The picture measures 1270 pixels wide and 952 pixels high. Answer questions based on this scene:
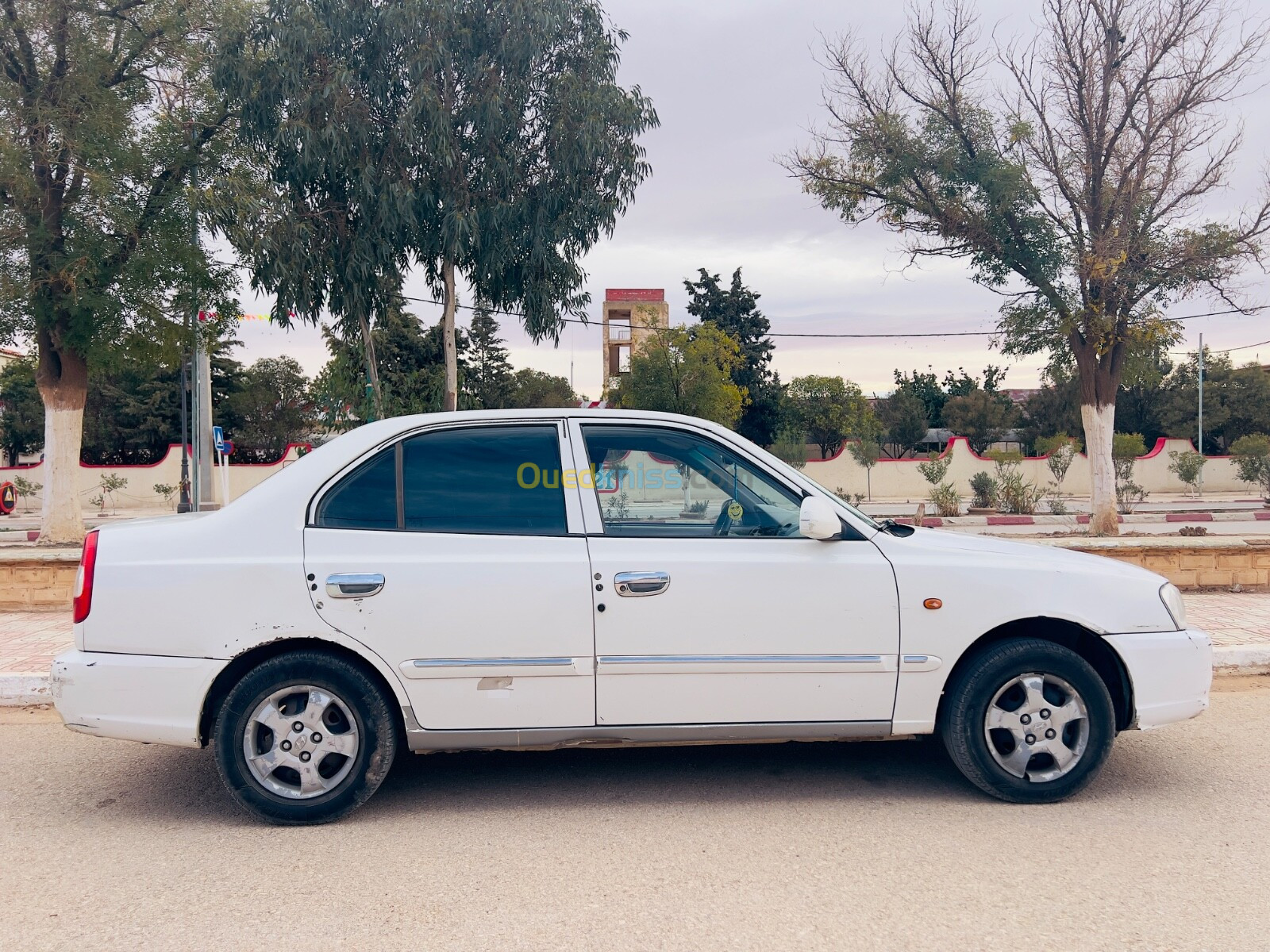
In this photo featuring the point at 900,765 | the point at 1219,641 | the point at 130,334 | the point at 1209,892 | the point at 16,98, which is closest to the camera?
the point at 1209,892

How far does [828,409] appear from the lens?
181 feet

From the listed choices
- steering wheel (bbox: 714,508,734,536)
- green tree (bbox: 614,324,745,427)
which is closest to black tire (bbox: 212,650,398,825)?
steering wheel (bbox: 714,508,734,536)

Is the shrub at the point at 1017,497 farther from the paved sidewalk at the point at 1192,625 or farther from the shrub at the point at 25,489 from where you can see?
the shrub at the point at 25,489

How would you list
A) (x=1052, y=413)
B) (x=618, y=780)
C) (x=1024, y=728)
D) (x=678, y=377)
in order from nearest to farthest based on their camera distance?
(x=1024, y=728) → (x=618, y=780) → (x=678, y=377) → (x=1052, y=413)

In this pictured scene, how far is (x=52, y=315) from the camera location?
15.5 metres

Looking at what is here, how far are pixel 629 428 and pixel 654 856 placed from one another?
1.82m

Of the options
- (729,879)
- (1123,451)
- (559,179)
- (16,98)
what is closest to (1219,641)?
(729,879)

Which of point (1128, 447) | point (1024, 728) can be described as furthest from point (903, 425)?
point (1024, 728)

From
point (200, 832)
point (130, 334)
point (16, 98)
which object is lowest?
point (200, 832)

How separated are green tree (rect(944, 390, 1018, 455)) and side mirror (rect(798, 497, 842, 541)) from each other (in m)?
52.9

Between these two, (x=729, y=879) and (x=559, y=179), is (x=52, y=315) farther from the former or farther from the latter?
(x=729, y=879)

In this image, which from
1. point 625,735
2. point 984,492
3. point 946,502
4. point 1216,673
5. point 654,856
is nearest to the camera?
point 654,856

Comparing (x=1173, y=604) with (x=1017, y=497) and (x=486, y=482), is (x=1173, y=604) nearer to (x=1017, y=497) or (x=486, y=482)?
(x=486, y=482)

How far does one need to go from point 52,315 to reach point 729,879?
1571 centimetres
